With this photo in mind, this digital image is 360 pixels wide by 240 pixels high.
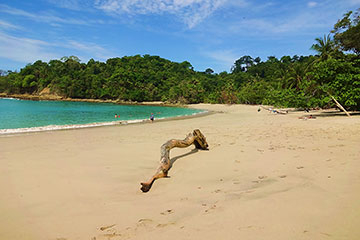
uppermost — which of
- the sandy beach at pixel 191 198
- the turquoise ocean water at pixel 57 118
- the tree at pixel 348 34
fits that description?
the tree at pixel 348 34

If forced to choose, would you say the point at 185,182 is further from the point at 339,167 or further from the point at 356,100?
the point at 356,100

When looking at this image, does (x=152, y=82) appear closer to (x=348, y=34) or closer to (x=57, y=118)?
(x=57, y=118)

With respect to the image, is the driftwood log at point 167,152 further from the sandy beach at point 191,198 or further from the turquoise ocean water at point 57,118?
the turquoise ocean water at point 57,118

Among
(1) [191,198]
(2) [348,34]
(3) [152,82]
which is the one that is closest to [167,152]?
(1) [191,198]

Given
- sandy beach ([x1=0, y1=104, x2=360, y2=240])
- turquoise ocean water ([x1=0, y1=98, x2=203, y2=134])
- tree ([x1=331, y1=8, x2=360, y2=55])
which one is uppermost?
tree ([x1=331, y1=8, x2=360, y2=55])

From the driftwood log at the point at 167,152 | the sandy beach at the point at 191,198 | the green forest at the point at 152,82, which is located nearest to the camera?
the sandy beach at the point at 191,198

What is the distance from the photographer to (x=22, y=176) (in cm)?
555

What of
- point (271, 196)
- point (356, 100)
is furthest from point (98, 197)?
point (356, 100)

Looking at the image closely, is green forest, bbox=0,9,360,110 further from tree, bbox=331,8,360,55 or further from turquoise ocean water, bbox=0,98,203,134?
turquoise ocean water, bbox=0,98,203,134

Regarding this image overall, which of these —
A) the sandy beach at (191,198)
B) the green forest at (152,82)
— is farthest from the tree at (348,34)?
the sandy beach at (191,198)

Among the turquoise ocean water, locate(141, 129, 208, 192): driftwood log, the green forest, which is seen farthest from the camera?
the green forest

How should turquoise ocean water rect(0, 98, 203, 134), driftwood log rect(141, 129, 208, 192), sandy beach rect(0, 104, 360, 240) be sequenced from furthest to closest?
1. turquoise ocean water rect(0, 98, 203, 134)
2. driftwood log rect(141, 129, 208, 192)
3. sandy beach rect(0, 104, 360, 240)

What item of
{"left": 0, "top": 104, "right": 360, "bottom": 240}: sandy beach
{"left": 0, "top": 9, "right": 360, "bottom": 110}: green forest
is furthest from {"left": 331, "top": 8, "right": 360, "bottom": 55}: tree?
{"left": 0, "top": 104, "right": 360, "bottom": 240}: sandy beach

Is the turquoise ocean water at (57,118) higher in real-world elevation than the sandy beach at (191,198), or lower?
lower
